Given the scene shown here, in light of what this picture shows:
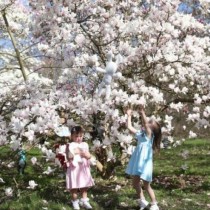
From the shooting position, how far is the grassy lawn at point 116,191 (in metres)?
7.14

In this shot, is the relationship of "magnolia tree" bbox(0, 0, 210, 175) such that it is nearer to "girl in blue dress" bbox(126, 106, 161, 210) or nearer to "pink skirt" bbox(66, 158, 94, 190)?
"girl in blue dress" bbox(126, 106, 161, 210)

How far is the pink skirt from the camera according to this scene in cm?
665

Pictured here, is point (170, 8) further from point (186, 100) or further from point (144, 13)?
point (186, 100)

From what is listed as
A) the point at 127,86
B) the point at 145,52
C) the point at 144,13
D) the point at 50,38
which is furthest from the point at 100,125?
the point at 144,13

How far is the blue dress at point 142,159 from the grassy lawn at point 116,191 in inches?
26.2

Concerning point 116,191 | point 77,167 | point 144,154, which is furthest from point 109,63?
point 116,191

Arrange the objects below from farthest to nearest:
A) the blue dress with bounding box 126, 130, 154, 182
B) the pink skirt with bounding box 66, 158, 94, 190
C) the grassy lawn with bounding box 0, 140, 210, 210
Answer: the grassy lawn with bounding box 0, 140, 210, 210, the pink skirt with bounding box 66, 158, 94, 190, the blue dress with bounding box 126, 130, 154, 182

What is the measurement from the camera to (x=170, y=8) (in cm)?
739

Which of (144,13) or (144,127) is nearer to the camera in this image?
(144,127)

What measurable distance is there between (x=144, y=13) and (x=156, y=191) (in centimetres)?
334

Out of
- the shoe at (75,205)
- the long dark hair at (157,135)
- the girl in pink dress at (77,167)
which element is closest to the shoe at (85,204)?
the girl in pink dress at (77,167)

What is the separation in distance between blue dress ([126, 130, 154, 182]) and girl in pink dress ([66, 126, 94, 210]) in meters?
0.66

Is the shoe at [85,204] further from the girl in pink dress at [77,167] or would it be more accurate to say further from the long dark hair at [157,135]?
the long dark hair at [157,135]

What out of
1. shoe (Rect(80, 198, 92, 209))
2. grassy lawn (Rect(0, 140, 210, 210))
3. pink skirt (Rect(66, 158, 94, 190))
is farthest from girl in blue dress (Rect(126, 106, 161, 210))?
shoe (Rect(80, 198, 92, 209))
